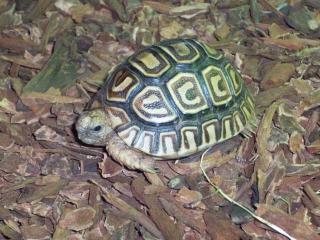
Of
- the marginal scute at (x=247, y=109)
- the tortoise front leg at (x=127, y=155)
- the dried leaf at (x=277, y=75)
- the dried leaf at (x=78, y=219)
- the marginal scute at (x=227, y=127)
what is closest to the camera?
the dried leaf at (x=78, y=219)

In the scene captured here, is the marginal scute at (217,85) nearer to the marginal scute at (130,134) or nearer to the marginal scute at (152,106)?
the marginal scute at (152,106)

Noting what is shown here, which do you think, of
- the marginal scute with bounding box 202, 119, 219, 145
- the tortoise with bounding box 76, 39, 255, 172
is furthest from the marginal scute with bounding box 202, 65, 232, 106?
the marginal scute with bounding box 202, 119, 219, 145

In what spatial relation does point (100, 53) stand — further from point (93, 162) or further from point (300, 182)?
point (300, 182)

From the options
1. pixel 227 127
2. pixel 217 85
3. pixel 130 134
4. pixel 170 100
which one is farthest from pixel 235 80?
pixel 130 134

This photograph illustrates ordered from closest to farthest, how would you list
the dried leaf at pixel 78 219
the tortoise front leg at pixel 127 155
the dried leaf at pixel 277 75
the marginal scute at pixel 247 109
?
the dried leaf at pixel 78 219, the tortoise front leg at pixel 127 155, the marginal scute at pixel 247 109, the dried leaf at pixel 277 75

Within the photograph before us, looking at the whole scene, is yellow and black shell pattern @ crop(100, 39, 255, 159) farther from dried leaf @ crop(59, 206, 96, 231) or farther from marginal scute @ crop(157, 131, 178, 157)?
dried leaf @ crop(59, 206, 96, 231)

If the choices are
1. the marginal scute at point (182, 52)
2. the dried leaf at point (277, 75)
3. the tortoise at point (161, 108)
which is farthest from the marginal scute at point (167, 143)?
the dried leaf at point (277, 75)

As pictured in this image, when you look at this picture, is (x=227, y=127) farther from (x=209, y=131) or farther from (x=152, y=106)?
(x=152, y=106)
